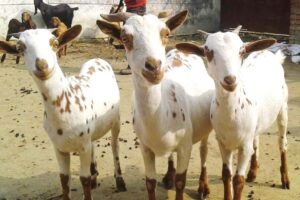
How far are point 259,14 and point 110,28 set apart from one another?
13.4 metres

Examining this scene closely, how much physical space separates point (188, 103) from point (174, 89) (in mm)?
214

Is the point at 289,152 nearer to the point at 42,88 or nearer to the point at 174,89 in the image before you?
the point at 174,89

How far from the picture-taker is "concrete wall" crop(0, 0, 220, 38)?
15.3m

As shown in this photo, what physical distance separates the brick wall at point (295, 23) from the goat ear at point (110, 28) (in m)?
10.1

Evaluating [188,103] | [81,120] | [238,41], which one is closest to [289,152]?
[188,103]

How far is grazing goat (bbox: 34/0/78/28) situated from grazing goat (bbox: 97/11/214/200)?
1066cm

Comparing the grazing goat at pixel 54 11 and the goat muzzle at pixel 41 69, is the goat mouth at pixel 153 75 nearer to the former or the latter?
the goat muzzle at pixel 41 69

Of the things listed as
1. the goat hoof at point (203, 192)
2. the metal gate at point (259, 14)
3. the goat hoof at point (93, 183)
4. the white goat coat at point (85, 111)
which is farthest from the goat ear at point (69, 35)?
the metal gate at point (259, 14)

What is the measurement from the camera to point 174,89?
4.23 m

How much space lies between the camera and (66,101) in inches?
164

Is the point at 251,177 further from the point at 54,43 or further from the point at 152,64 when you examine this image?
the point at 54,43

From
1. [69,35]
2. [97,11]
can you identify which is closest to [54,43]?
[69,35]

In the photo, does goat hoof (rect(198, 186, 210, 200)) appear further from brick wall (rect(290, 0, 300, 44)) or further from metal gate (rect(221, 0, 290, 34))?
metal gate (rect(221, 0, 290, 34))

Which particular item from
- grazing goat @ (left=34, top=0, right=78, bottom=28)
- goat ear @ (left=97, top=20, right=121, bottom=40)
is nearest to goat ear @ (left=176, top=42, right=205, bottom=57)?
goat ear @ (left=97, top=20, right=121, bottom=40)
